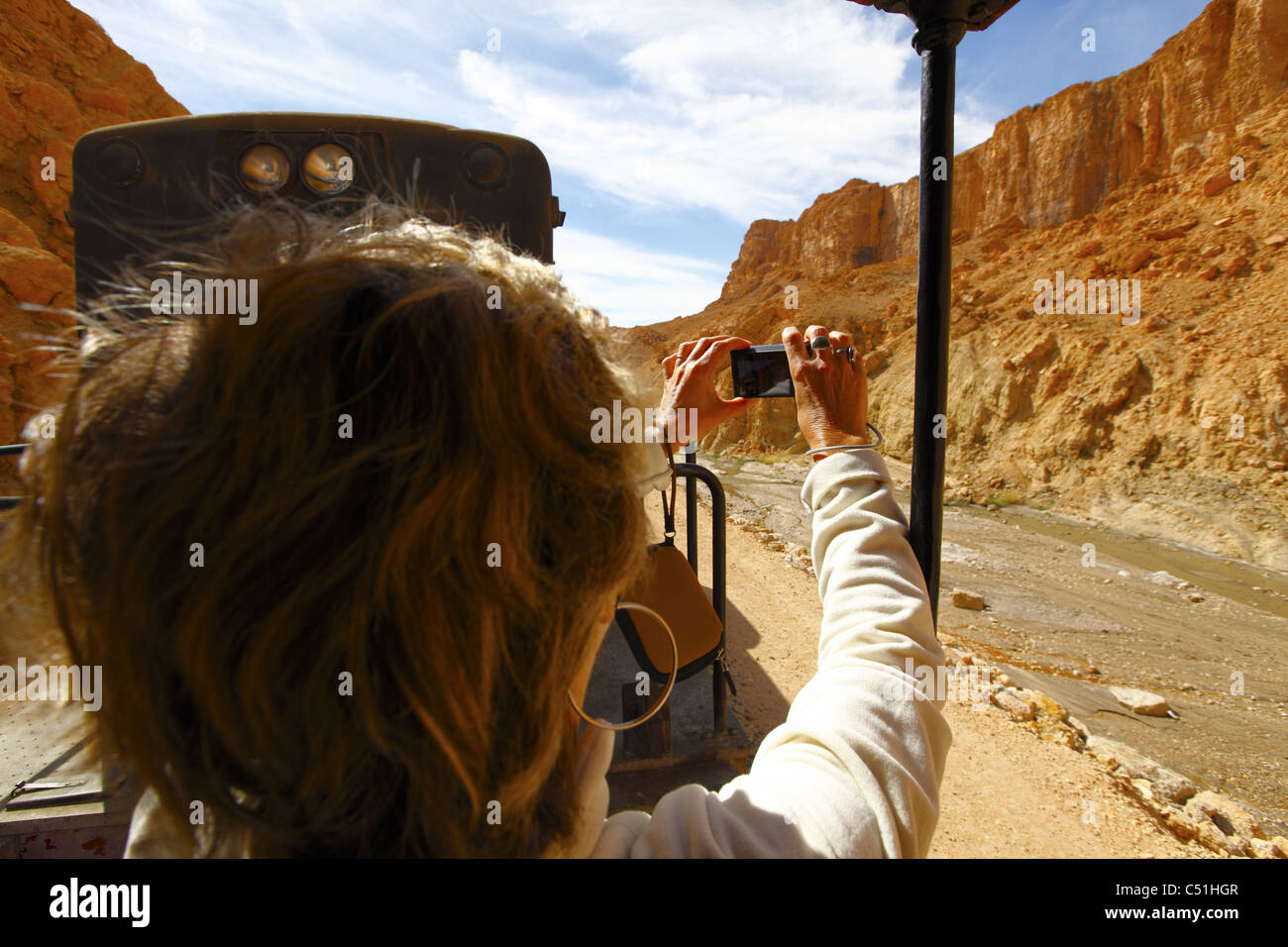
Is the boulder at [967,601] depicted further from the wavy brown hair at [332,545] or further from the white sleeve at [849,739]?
the wavy brown hair at [332,545]

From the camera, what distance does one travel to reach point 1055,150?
144 ft

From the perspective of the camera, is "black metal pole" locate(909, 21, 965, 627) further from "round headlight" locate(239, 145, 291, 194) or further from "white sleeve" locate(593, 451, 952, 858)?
"round headlight" locate(239, 145, 291, 194)

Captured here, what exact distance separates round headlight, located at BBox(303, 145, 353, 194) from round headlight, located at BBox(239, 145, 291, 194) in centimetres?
7


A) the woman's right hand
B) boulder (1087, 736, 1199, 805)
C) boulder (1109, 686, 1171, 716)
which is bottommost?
boulder (1109, 686, 1171, 716)

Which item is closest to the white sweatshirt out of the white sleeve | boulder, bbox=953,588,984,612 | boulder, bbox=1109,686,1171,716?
the white sleeve

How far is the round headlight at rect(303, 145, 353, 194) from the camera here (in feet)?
7.49

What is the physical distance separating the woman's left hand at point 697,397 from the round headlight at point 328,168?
5.06ft

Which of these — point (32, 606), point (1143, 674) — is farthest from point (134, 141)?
point (1143, 674)

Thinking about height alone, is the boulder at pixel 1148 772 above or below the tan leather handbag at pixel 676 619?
below

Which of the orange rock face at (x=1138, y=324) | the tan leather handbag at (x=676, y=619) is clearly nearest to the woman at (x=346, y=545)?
the orange rock face at (x=1138, y=324)

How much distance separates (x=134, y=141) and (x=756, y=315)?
37865mm

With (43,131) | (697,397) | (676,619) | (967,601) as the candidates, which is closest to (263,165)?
(697,397)

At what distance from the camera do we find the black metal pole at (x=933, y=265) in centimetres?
132

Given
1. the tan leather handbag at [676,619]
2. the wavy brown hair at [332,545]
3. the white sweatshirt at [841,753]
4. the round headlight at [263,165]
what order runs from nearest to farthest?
the wavy brown hair at [332,545] < the white sweatshirt at [841,753] < the tan leather handbag at [676,619] < the round headlight at [263,165]
